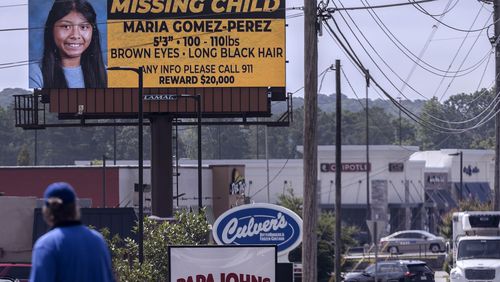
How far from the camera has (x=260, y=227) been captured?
2072cm

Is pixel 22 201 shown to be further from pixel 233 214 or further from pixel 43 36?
pixel 233 214

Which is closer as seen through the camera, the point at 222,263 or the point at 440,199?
the point at 222,263

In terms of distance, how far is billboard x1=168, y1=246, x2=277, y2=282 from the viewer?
16125mm

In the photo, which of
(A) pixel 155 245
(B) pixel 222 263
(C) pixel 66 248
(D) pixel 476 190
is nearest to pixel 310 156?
(A) pixel 155 245

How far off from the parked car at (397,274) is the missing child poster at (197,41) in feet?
33.9

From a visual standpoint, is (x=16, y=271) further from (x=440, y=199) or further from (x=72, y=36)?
(x=440, y=199)

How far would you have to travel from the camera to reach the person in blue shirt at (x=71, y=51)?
128ft

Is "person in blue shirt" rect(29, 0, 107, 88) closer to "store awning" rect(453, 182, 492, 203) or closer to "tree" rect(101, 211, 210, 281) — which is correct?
"tree" rect(101, 211, 210, 281)

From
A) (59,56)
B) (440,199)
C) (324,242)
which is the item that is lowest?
(324,242)

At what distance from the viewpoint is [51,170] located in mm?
52750

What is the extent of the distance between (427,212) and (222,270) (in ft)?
232

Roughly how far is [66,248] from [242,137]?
151302 mm

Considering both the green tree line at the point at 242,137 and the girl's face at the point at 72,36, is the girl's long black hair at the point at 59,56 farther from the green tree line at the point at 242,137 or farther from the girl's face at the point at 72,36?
the green tree line at the point at 242,137

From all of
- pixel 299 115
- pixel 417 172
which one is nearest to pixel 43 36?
pixel 417 172
